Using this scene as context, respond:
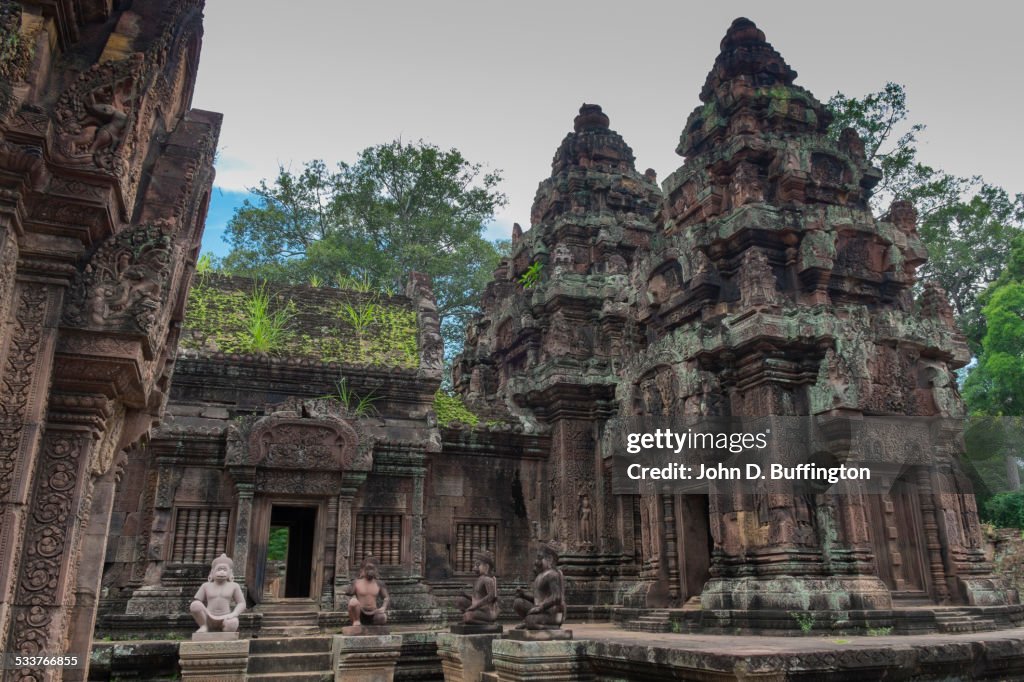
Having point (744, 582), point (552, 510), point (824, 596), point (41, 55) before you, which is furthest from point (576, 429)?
point (41, 55)

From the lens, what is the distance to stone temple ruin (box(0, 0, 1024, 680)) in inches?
192

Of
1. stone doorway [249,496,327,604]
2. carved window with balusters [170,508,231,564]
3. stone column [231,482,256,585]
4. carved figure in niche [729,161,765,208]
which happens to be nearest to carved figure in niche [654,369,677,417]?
carved figure in niche [729,161,765,208]

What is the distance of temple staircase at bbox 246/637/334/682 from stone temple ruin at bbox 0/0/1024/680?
54 centimetres

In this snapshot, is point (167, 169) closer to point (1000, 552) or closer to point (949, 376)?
point (949, 376)

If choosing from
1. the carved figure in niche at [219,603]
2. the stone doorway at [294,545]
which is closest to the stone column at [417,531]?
the stone doorway at [294,545]

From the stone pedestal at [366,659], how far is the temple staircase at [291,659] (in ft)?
1.19

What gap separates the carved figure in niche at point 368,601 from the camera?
937 centimetres

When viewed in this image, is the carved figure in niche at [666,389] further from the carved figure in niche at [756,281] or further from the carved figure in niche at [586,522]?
the carved figure in niche at [586,522]

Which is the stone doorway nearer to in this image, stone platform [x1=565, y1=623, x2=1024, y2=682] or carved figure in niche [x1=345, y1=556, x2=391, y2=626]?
carved figure in niche [x1=345, y1=556, x2=391, y2=626]

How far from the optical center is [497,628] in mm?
8883

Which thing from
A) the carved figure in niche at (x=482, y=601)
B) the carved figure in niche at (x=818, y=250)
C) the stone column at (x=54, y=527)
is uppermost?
the carved figure in niche at (x=818, y=250)

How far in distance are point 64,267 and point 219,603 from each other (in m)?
6.38

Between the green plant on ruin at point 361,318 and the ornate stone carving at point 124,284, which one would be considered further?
the green plant on ruin at point 361,318

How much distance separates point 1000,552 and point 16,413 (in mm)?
18478
